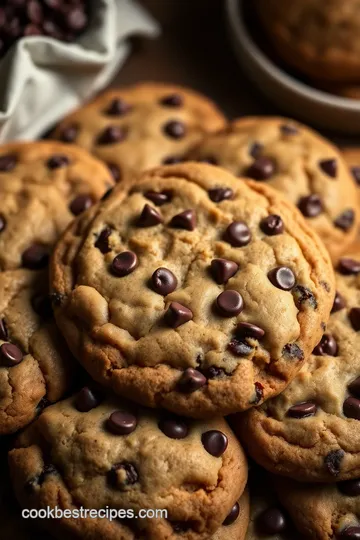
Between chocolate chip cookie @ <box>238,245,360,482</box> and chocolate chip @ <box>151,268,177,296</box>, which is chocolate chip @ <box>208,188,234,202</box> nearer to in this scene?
chocolate chip @ <box>151,268,177,296</box>

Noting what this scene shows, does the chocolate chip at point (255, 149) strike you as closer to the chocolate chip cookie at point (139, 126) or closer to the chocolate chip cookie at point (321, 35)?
the chocolate chip cookie at point (139, 126)

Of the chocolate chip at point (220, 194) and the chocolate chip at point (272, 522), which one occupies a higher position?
the chocolate chip at point (220, 194)

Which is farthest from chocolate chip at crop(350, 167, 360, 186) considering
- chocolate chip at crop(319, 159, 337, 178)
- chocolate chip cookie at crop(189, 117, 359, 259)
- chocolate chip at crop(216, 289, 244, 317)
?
chocolate chip at crop(216, 289, 244, 317)

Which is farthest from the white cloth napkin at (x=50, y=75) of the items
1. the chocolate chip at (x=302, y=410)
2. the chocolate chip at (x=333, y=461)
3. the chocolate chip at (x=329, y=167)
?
the chocolate chip at (x=333, y=461)

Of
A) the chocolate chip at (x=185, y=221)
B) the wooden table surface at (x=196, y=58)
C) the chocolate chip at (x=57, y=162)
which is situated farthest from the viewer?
the wooden table surface at (x=196, y=58)

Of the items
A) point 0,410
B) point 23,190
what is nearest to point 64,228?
point 23,190

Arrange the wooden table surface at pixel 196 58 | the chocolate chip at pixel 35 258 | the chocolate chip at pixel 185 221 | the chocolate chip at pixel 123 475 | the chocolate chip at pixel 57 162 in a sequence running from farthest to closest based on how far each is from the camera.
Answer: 1. the wooden table surface at pixel 196 58
2. the chocolate chip at pixel 57 162
3. the chocolate chip at pixel 35 258
4. the chocolate chip at pixel 185 221
5. the chocolate chip at pixel 123 475

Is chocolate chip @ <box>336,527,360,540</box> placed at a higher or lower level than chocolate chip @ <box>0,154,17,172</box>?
lower
